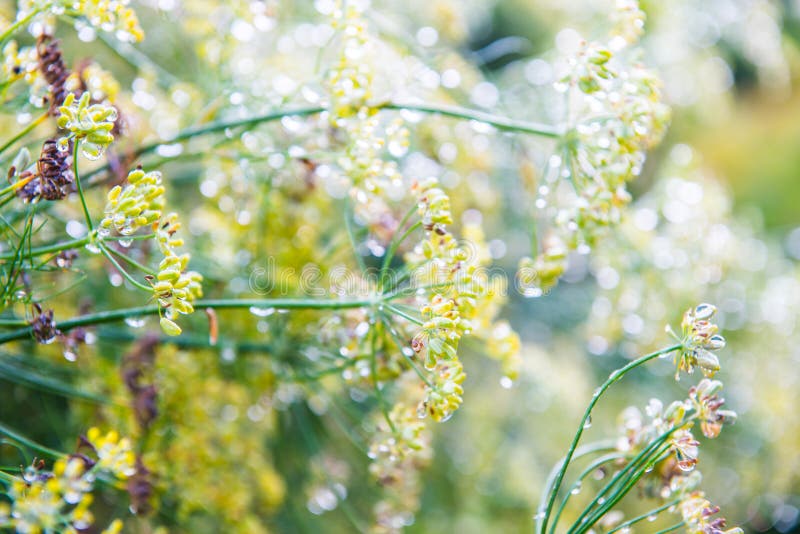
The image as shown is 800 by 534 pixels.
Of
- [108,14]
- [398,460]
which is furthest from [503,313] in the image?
[108,14]

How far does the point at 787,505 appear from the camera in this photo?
1650 millimetres

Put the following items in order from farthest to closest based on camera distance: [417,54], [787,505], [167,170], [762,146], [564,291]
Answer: [762,146]
[564,291]
[787,505]
[167,170]
[417,54]

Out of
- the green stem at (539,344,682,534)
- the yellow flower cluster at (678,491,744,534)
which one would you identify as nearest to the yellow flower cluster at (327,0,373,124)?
the green stem at (539,344,682,534)

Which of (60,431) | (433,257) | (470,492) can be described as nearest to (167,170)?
(60,431)

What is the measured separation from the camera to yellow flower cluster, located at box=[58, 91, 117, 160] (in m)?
0.53

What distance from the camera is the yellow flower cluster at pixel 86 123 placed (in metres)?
0.53

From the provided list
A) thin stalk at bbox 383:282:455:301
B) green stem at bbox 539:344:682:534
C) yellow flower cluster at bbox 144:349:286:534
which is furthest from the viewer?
yellow flower cluster at bbox 144:349:286:534

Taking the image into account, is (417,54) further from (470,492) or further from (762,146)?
(762,146)

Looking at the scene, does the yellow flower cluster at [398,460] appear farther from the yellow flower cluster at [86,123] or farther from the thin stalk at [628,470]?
the yellow flower cluster at [86,123]

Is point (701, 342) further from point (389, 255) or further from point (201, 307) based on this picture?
point (201, 307)

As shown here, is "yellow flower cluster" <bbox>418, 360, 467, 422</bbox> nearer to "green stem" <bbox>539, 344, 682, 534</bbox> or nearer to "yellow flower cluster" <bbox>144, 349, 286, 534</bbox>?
"green stem" <bbox>539, 344, 682, 534</bbox>

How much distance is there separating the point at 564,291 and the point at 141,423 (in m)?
1.36

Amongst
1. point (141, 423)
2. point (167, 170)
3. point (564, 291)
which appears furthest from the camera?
point (564, 291)

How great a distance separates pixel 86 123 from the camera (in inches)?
20.9
